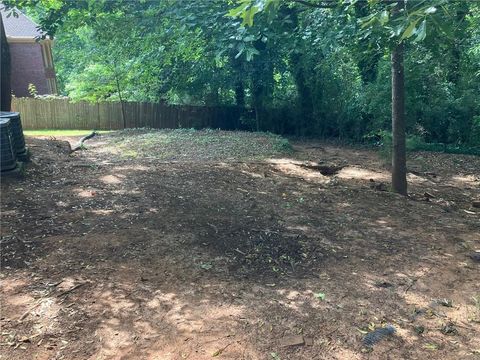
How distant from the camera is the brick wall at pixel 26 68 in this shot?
2373 cm

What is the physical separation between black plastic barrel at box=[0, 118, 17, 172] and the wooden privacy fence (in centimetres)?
1318

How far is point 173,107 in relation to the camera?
63.6 ft

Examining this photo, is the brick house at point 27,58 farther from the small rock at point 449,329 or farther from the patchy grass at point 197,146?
the small rock at point 449,329

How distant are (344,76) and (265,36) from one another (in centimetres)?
970

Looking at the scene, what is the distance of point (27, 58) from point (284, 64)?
15019mm

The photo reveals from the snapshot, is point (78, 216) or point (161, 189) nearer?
point (78, 216)

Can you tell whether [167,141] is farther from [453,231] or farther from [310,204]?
[453,231]

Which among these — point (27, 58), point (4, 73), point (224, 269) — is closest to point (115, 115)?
point (27, 58)

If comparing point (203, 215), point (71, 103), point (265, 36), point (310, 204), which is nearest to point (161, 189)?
point (203, 215)

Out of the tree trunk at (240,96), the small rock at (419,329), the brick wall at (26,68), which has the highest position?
the brick wall at (26,68)

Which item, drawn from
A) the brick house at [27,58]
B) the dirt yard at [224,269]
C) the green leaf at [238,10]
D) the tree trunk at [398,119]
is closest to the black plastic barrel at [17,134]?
the dirt yard at [224,269]

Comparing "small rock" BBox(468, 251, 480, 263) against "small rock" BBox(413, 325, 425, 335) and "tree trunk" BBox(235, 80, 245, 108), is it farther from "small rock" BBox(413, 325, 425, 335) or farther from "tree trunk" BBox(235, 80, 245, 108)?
"tree trunk" BBox(235, 80, 245, 108)

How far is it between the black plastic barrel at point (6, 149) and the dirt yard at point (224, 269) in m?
0.31

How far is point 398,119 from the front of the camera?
23.1ft
